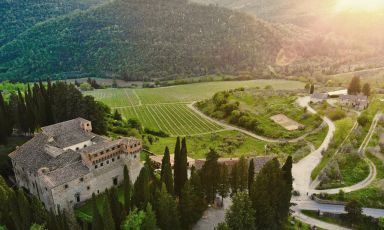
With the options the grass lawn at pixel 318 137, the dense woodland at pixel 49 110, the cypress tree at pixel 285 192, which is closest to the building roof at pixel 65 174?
the dense woodland at pixel 49 110

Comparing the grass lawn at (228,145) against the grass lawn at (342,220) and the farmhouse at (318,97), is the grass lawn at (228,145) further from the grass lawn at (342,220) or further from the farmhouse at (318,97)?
the farmhouse at (318,97)

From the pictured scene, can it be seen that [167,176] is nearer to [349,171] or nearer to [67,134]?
[67,134]

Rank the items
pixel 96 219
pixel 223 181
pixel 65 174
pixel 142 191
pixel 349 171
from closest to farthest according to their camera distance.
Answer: pixel 96 219
pixel 142 191
pixel 65 174
pixel 223 181
pixel 349 171

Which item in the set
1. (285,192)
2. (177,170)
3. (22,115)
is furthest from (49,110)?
(285,192)

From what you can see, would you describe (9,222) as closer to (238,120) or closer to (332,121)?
(238,120)

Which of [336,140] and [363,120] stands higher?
[363,120]

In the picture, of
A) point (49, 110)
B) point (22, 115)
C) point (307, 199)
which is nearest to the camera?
point (307, 199)

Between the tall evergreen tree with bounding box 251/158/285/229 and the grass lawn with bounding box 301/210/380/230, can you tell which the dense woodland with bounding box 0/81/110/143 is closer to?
the tall evergreen tree with bounding box 251/158/285/229
